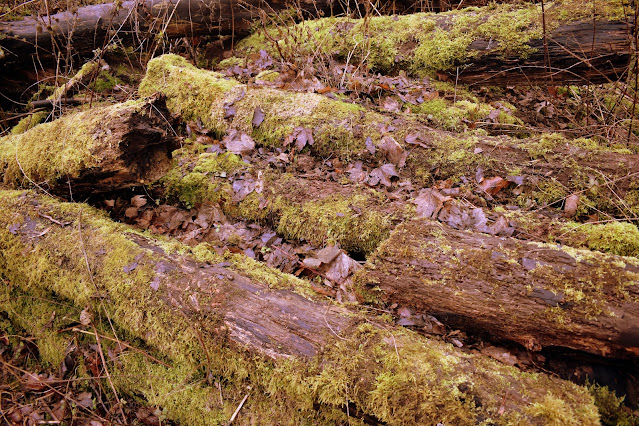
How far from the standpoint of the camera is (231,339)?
7.55ft

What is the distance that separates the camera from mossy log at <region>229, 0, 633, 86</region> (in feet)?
15.1

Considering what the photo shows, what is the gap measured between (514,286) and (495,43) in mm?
4243

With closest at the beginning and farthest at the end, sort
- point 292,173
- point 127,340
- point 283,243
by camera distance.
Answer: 1. point 127,340
2. point 283,243
3. point 292,173

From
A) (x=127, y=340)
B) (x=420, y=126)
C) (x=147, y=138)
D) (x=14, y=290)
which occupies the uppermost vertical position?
(x=147, y=138)

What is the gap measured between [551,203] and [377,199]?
1.54m

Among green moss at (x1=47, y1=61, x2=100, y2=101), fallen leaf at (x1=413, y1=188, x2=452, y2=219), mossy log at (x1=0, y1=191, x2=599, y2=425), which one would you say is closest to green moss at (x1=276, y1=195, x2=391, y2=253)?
fallen leaf at (x1=413, y1=188, x2=452, y2=219)

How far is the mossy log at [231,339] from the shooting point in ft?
6.19

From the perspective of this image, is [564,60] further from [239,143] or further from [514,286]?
[239,143]

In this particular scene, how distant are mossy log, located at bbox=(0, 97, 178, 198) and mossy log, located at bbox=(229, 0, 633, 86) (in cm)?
257

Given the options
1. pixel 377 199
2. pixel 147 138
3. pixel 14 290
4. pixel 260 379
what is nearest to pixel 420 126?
pixel 377 199

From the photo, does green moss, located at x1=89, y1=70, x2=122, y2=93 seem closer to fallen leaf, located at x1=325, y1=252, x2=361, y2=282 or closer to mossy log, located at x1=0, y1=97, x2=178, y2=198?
mossy log, located at x1=0, y1=97, x2=178, y2=198

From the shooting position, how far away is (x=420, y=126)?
4.02m

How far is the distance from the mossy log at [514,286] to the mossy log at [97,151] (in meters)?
2.17

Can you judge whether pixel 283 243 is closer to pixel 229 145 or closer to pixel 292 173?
pixel 292 173
